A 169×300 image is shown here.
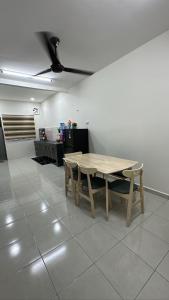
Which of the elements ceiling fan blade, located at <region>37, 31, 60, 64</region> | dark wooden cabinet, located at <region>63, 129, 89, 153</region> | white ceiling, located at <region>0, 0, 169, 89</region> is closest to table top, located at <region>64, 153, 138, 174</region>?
dark wooden cabinet, located at <region>63, 129, 89, 153</region>

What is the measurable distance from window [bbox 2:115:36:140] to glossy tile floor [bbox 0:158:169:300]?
15.9 ft

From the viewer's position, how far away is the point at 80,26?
206 centimetres

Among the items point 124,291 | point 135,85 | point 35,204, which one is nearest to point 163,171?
point 135,85

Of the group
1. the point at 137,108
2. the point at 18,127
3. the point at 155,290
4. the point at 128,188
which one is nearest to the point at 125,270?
the point at 155,290

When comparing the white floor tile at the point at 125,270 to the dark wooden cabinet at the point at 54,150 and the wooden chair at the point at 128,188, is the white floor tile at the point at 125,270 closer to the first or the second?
the wooden chair at the point at 128,188

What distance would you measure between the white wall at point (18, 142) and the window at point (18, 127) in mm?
215

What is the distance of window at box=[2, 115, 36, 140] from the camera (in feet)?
20.9

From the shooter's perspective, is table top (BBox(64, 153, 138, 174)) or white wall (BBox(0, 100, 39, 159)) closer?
table top (BBox(64, 153, 138, 174))

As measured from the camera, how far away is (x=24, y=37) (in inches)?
86.5

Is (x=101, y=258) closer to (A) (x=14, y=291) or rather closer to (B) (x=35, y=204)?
(A) (x=14, y=291)

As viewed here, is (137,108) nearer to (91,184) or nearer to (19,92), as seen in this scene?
(91,184)

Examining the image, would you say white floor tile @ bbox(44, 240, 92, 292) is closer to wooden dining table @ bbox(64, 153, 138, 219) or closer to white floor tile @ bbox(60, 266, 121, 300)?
white floor tile @ bbox(60, 266, 121, 300)

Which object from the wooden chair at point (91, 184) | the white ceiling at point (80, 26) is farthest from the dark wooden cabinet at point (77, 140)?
the wooden chair at point (91, 184)

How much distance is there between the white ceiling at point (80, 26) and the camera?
1.72 metres
